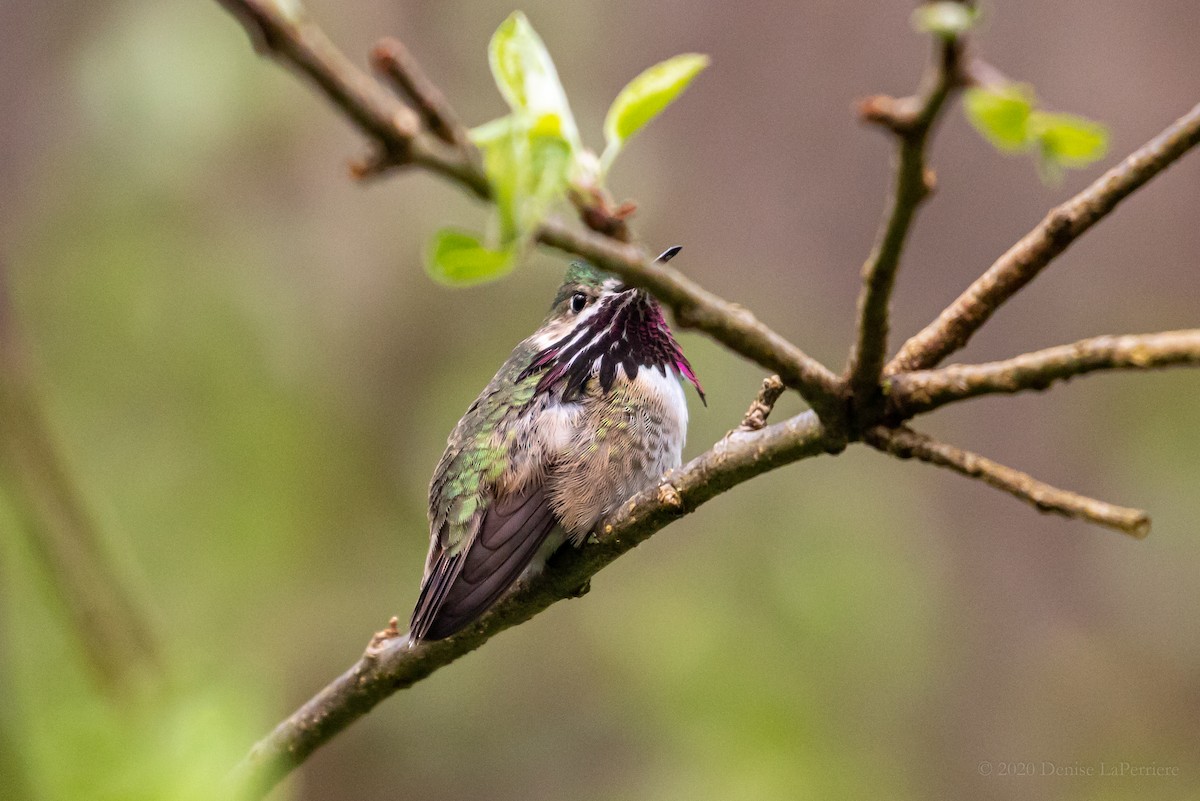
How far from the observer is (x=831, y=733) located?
6.12 metres

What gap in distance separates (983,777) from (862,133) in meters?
4.93

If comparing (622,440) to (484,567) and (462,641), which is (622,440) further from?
(462,641)

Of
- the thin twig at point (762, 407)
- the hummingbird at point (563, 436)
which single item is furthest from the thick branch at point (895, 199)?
the hummingbird at point (563, 436)

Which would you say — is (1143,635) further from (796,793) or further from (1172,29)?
(1172,29)

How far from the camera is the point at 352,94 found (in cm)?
119

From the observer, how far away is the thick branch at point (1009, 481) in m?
1.47

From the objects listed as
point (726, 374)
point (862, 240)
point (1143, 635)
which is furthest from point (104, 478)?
point (1143, 635)

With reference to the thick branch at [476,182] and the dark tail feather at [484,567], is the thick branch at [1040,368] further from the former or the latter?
the dark tail feather at [484,567]

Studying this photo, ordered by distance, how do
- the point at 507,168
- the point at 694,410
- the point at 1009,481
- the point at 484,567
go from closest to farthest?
the point at 507,168 → the point at 1009,481 → the point at 484,567 → the point at 694,410

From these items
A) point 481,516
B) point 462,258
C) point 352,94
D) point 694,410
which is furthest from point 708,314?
point 694,410

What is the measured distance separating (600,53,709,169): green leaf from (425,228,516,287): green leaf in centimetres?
32

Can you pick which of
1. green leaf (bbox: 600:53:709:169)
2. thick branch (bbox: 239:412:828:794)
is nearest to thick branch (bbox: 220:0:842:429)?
green leaf (bbox: 600:53:709:169)

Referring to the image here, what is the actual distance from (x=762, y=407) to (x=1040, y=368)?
0.85m

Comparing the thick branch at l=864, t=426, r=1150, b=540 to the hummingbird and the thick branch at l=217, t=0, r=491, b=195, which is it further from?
the hummingbird
